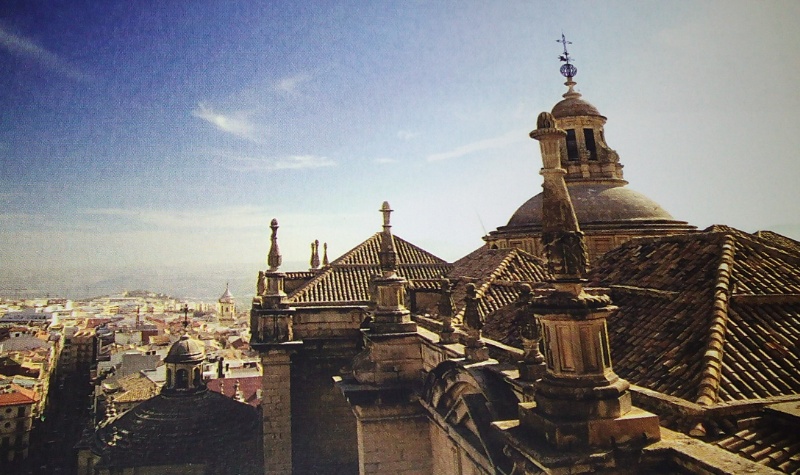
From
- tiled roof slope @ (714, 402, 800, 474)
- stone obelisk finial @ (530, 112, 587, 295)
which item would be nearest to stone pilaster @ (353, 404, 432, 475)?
tiled roof slope @ (714, 402, 800, 474)

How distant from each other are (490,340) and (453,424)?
5.76ft

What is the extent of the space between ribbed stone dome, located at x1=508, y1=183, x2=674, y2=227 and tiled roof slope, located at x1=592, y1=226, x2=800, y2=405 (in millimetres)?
8187

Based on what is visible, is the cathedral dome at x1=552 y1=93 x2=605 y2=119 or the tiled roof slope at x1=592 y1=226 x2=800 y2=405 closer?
the tiled roof slope at x1=592 y1=226 x2=800 y2=405

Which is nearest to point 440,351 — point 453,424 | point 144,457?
point 453,424

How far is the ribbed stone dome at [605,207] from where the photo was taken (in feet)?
55.2

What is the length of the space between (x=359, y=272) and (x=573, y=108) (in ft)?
34.8

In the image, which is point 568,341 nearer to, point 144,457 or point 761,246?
point 761,246

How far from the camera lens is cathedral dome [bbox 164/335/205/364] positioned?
2572 centimetres

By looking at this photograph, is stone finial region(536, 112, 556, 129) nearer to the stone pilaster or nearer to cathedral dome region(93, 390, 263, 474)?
the stone pilaster

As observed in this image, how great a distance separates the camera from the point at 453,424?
28.5 feet

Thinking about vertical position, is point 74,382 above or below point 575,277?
below

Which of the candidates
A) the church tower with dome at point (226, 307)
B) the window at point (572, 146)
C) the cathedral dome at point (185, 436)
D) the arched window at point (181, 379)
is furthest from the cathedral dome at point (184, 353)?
the church tower with dome at point (226, 307)

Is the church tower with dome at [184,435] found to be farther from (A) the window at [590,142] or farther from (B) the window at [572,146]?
(A) the window at [590,142]

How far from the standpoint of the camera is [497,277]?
1336cm
